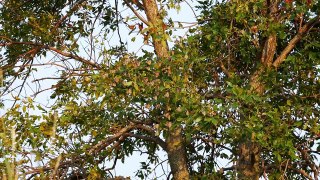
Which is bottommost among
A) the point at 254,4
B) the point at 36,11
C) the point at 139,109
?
the point at 139,109

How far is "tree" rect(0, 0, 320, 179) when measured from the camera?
384 inches

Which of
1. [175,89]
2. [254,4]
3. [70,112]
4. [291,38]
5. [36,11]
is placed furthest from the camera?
[36,11]

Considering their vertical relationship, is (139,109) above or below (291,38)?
below

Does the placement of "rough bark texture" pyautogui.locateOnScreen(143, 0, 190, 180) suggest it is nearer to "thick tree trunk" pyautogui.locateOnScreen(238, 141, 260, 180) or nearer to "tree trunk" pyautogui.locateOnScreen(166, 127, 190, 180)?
"tree trunk" pyautogui.locateOnScreen(166, 127, 190, 180)

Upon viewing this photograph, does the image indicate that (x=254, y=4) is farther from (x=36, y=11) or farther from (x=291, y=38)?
(x=36, y=11)

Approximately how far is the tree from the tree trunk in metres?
0.02

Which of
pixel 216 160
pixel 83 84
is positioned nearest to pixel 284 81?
pixel 216 160

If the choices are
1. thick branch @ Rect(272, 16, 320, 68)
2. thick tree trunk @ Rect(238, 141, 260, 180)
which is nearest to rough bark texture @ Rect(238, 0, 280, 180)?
thick tree trunk @ Rect(238, 141, 260, 180)

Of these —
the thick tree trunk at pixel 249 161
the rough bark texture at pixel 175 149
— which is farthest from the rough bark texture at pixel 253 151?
the rough bark texture at pixel 175 149

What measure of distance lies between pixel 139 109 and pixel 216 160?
1.78 m

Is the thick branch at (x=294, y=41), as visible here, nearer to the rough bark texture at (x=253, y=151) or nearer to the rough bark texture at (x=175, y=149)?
the rough bark texture at (x=253, y=151)

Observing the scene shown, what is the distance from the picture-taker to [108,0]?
13.6m

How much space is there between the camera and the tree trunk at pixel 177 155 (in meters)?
11.9

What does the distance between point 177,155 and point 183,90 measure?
110 inches
